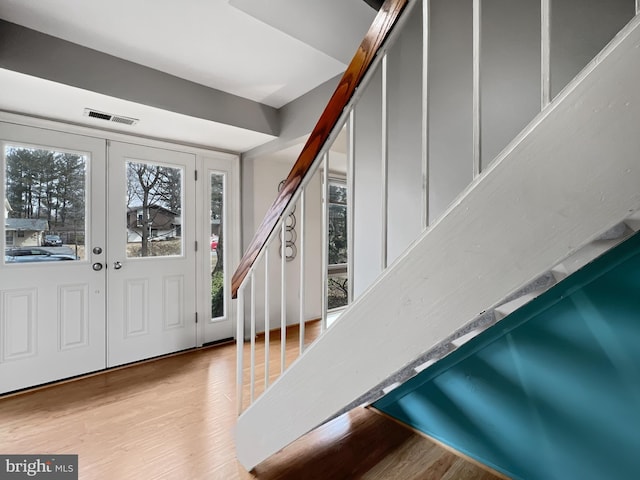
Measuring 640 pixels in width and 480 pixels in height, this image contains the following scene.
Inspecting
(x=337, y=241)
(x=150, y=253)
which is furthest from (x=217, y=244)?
(x=337, y=241)

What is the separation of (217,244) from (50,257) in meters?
1.37

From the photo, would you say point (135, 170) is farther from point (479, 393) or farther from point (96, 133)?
point (479, 393)

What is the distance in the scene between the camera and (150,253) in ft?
9.56

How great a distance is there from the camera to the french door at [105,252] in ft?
7.61

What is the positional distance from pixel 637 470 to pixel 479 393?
583 mm

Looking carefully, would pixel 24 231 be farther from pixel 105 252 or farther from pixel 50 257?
pixel 105 252

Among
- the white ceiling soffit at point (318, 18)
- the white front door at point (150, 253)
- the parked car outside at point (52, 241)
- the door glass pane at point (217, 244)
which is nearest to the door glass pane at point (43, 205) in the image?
the parked car outside at point (52, 241)

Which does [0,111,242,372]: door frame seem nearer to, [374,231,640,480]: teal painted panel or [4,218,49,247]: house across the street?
[4,218,49,247]: house across the street

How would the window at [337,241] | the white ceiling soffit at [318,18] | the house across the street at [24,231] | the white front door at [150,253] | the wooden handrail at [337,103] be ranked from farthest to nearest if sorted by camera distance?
the window at [337,241] < the white front door at [150,253] < the house across the street at [24,231] < the white ceiling soffit at [318,18] < the wooden handrail at [337,103]

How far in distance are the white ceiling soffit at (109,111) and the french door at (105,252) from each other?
0.17 m

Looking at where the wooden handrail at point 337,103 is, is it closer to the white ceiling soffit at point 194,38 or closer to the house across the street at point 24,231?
the white ceiling soffit at point 194,38

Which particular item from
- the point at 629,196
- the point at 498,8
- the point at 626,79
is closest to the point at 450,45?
the point at 498,8

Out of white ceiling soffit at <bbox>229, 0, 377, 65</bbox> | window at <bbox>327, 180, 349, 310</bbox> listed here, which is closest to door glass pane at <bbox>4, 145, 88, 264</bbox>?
white ceiling soffit at <bbox>229, 0, 377, 65</bbox>

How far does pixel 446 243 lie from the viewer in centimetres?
71
